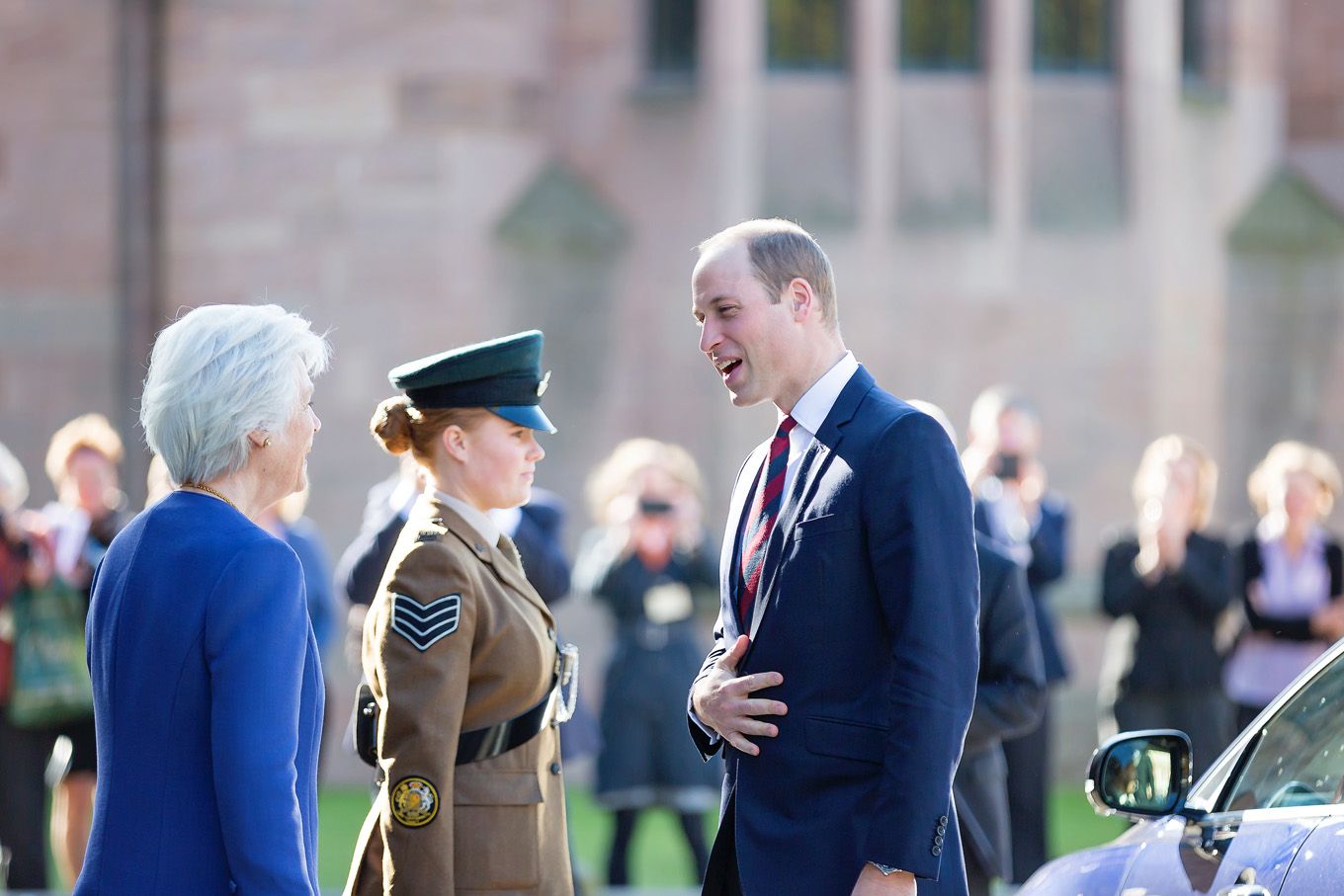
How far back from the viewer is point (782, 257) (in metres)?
3.25

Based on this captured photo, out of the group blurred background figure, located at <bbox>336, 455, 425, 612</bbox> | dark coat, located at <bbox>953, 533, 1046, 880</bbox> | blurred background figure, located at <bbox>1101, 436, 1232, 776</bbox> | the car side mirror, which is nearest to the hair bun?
the car side mirror

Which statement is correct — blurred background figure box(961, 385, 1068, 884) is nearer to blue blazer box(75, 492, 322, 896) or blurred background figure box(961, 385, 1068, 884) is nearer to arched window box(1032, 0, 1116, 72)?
blue blazer box(75, 492, 322, 896)

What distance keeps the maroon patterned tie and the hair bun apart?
0.86 metres

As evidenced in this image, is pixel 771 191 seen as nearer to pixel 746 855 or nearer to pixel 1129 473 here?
pixel 1129 473

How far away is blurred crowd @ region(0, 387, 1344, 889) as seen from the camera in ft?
24.8

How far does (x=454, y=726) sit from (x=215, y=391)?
0.91 m

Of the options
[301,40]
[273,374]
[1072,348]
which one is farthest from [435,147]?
[273,374]

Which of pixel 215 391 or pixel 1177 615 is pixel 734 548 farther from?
pixel 1177 615

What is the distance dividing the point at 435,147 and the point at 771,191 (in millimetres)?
2421

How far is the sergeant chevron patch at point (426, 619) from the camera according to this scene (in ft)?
11.5

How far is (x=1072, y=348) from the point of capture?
13.0 meters

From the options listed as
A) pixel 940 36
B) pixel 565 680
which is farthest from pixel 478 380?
pixel 940 36

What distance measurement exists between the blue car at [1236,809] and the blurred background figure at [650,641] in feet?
13.7

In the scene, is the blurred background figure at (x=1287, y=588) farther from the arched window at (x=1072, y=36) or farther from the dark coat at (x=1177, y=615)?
the arched window at (x=1072, y=36)
